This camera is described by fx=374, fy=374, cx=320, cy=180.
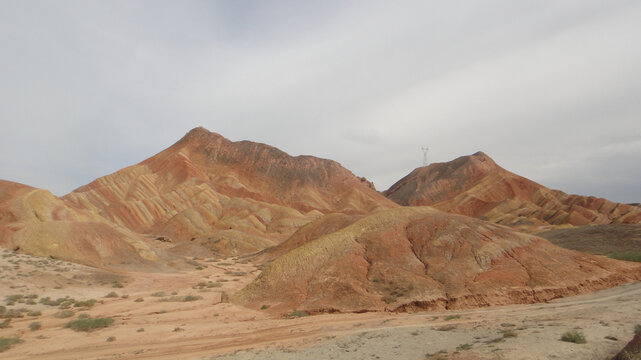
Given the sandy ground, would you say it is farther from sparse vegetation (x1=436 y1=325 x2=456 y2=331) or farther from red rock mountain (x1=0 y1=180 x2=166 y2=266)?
red rock mountain (x1=0 y1=180 x2=166 y2=266)

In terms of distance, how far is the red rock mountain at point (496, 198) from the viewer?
90.7m

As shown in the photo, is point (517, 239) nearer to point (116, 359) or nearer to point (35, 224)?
point (116, 359)

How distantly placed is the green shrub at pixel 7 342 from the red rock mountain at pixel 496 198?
84472 mm

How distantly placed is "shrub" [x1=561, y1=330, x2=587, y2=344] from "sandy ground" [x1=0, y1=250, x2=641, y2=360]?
176 mm

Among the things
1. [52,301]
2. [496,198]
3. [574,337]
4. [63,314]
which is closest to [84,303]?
[52,301]

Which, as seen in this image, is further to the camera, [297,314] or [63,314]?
[63,314]

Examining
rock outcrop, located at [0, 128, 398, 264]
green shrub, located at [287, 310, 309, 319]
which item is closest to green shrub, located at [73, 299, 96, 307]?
green shrub, located at [287, 310, 309, 319]

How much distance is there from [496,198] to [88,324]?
119 m

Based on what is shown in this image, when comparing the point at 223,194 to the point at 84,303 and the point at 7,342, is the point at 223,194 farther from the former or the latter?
the point at 7,342

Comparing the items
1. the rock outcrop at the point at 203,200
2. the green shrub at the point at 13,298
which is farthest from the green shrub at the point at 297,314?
the rock outcrop at the point at 203,200

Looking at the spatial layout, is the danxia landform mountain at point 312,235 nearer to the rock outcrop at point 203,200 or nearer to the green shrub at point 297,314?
the rock outcrop at point 203,200

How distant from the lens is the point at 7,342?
1422 centimetres

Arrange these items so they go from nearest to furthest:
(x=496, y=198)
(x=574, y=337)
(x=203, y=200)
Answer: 1. (x=574, y=337)
2. (x=203, y=200)
3. (x=496, y=198)

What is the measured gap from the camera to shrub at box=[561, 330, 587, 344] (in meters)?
10.2
